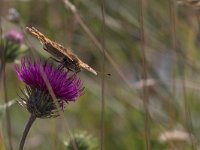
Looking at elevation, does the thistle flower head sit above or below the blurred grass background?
below

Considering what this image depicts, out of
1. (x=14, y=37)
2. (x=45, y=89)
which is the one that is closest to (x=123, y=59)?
(x=14, y=37)

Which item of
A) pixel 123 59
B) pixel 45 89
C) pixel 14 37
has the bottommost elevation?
pixel 45 89

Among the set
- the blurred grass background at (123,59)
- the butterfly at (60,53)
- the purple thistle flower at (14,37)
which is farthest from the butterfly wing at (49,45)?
the blurred grass background at (123,59)

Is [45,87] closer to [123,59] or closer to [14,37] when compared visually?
[14,37]

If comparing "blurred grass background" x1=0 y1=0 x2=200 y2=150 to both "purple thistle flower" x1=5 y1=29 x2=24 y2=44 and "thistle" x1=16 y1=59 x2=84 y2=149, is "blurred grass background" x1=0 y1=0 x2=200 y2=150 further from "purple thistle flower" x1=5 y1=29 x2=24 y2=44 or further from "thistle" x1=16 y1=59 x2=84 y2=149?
"thistle" x1=16 y1=59 x2=84 y2=149

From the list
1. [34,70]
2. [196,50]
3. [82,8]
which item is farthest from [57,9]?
[34,70]


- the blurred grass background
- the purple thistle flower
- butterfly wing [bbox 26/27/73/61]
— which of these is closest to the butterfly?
butterfly wing [bbox 26/27/73/61]

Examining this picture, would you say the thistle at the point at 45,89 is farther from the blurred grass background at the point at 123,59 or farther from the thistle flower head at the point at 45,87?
the blurred grass background at the point at 123,59
